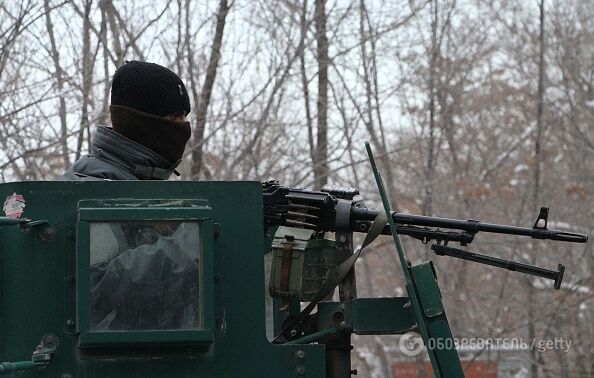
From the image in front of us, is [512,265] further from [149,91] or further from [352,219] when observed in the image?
[149,91]

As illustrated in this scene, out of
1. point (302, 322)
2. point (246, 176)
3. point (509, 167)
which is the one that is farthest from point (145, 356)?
point (509, 167)

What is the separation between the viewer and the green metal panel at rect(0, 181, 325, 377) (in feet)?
11.3

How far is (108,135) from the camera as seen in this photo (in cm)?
426

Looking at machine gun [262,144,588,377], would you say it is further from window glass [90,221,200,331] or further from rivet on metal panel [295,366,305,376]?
window glass [90,221,200,331]

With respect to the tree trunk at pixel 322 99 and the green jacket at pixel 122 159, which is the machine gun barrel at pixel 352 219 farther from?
the tree trunk at pixel 322 99

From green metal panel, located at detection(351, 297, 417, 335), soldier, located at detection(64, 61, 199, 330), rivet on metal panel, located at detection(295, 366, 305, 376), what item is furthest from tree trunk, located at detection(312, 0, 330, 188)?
soldier, located at detection(64, 61, 199, 330)

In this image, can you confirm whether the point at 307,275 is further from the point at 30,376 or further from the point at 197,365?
the point at 30,376

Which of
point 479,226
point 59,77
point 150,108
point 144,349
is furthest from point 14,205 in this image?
point 59,77

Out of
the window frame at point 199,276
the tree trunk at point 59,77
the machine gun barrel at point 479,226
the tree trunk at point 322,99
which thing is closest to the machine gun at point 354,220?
the machine gun barrel at point 479,226

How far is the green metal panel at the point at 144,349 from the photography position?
3.43 meters

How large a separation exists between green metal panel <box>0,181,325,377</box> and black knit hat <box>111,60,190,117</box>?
0.85m

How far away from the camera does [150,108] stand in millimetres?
4336

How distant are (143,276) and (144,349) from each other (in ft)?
0.71

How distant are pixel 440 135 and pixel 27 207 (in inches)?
512
